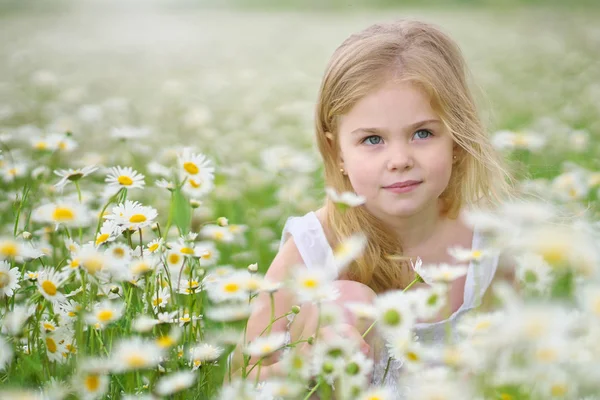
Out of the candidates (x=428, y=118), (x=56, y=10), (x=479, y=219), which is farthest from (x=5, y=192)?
(x=56, y=10)

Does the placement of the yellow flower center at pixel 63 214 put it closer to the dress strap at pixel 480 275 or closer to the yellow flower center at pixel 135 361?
the yellow flower center at pixel 135 361

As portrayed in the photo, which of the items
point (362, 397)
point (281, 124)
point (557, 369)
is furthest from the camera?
point (281, 124)

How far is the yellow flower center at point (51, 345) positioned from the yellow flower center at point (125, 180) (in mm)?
280

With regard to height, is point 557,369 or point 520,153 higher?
point 557,369

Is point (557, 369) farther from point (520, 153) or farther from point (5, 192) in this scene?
point (5, 192)

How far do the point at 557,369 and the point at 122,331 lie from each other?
70cm

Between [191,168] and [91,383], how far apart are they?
0.50m

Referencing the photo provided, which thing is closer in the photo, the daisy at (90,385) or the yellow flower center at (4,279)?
the daisy at (90,385)

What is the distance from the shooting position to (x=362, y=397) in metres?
1.02

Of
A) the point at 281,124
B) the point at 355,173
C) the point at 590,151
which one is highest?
the point at 355,173

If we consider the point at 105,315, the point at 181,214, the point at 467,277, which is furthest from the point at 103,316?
the point at 467,277

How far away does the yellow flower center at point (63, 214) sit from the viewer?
129 centimetres

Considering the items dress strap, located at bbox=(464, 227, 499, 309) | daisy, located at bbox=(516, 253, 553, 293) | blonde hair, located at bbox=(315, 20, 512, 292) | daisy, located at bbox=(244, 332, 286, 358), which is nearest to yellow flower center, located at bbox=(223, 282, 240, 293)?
daisy, located at bbox=(244, 332, 286, 358)

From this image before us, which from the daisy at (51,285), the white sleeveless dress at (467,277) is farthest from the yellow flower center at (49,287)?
the white sleeveless dress at (467,277)
